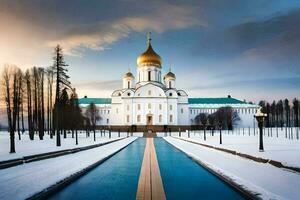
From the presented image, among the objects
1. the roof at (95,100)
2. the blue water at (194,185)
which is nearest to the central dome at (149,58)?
the roof at (95,100)

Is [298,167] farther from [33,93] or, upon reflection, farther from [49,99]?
[49,99]

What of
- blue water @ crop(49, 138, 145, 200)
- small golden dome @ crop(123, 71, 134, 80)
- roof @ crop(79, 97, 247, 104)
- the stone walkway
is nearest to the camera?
the stone walkway

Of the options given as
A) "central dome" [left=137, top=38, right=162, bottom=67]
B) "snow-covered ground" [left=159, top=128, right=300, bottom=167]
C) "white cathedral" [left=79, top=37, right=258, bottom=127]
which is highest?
"central dome" [left=137, top=38, right=162, bottom=67]

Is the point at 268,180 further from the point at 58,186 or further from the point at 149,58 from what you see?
the point at 149,58

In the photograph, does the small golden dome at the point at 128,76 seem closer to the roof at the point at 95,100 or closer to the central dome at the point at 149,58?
the central dome at the point at 149,58

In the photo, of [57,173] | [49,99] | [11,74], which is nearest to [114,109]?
[49,99]

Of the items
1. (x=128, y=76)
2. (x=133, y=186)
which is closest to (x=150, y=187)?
(x=133, y=186)

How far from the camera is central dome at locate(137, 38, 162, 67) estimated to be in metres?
106

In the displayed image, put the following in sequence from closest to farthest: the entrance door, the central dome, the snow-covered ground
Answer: the snow-covered ground
the entrance door
the central dome

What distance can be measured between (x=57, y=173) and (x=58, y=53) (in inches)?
989

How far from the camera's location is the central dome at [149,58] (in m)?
106

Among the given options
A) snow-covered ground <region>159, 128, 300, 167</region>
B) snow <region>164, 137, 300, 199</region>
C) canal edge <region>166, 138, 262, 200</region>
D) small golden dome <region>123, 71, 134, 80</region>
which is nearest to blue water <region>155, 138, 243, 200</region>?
canal edge <region>166, 138, 262, 200</region>

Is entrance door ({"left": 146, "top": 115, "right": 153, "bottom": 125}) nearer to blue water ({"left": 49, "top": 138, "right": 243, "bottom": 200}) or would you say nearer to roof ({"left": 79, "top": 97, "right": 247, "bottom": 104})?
roof ({"left": 79, "top": 97, "right": 247, "bottom": 104})

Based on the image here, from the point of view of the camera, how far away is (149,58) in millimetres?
106500
